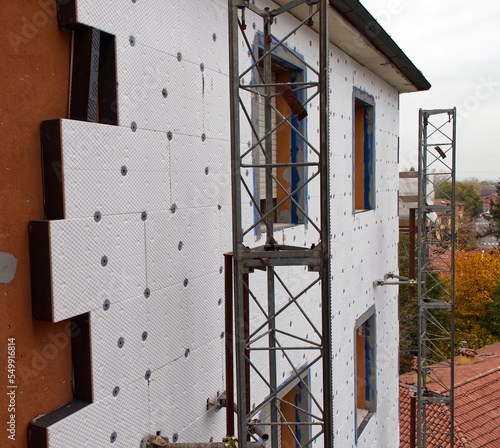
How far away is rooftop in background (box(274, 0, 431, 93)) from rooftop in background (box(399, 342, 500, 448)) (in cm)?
842

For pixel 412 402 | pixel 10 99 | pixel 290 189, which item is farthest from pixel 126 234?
pixel 412 402

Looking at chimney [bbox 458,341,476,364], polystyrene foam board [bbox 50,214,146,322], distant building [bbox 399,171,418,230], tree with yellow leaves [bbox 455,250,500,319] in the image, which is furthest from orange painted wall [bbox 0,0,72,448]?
tree with yellow leaves [bbox 455,250,500,319]

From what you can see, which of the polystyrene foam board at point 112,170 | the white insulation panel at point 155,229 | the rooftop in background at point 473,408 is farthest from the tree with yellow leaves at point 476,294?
the polystyrene foam board at point 112,170

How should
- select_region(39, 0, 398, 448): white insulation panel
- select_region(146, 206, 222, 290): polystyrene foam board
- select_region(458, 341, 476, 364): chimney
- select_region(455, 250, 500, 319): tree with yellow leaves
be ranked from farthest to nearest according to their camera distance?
select_region(455, 250, 500, 319): tree with yellow leaves
select_region(458, 341, 476, 364): chimney
select_region(146, 206, 222, 290): polystyrene foam board
select_region(39, 0, 398, 448): white insulation panel

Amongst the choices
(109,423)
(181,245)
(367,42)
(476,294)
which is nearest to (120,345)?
(109,423)

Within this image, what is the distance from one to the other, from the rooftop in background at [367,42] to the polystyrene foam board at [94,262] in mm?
3349

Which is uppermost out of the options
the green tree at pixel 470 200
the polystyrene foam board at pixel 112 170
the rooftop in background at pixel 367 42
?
the rooftop in background at pixel 367 42

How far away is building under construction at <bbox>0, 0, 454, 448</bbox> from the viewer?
9.20ft

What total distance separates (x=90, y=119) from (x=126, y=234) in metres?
0.76

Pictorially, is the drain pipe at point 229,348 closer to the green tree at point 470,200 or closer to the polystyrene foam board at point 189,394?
the polystyrene foam board at point 189,394

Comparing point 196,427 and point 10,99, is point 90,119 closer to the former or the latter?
point 10,99

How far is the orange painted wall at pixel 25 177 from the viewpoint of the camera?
2.67 m

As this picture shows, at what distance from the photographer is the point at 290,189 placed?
6.13 meters

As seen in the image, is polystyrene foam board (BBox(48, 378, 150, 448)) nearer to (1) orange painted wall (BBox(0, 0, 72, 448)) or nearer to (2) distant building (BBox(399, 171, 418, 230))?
(1) orange painted wall (BBox(0, 0, 72, 448))
